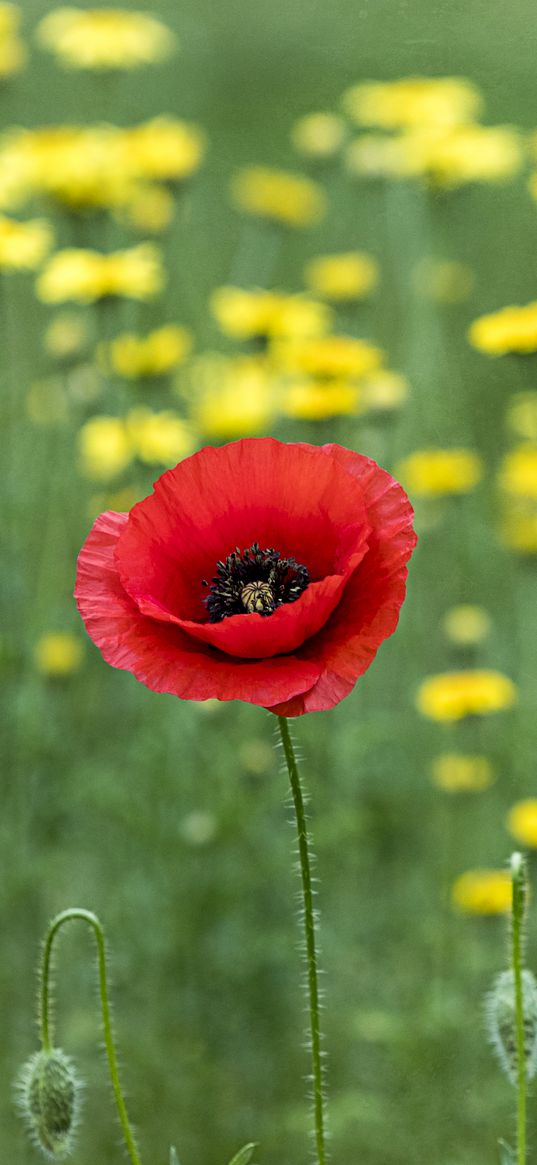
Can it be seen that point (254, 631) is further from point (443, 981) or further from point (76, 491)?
point (76, 491)

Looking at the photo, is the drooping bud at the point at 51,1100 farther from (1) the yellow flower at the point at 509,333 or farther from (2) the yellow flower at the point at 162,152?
(2) the yellow flower at the point at 162,152

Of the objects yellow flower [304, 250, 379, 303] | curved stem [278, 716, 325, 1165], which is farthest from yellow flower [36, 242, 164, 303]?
curved stem [278, 716, 325, 1165]

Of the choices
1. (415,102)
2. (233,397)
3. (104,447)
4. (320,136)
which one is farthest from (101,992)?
(320,136)

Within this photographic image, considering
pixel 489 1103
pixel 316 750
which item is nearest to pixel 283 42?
pixel 316 750

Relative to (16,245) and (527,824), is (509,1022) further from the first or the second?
(16,245)

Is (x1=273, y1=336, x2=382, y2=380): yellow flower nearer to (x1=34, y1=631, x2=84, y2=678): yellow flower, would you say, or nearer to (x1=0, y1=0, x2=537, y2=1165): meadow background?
(x1=0, y1=0, x2=537, y2=1165): meadow background
